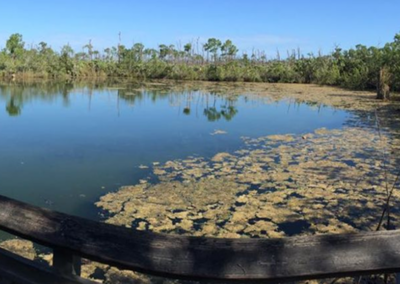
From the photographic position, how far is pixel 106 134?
914 centimetres

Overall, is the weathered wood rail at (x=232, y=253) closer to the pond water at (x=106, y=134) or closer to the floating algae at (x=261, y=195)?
the floating algae at (x=261, y=195)

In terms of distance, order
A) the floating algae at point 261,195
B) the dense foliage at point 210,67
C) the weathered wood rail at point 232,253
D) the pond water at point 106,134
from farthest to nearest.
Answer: the dense foliage at point 210,67 → the pond water at point 106,134 → the floating algae at point 261,195 → the weathered wood rail at point 232,253

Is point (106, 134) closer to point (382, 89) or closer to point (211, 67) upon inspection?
point (382, 89)

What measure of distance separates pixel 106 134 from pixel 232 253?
874cm

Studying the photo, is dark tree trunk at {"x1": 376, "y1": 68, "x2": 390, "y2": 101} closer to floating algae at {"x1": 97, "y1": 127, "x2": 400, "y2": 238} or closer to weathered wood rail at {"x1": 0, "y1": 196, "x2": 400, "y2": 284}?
floating algae at {"x1": 97, "y1": 127, "x2": 400, "y2": 238}

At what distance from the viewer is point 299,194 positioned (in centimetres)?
482

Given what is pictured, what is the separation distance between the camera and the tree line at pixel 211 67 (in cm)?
2361

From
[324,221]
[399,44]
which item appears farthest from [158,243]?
[399,44]

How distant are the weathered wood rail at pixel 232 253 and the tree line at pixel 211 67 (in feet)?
66.7

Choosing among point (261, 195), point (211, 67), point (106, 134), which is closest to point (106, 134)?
point (106, 134)

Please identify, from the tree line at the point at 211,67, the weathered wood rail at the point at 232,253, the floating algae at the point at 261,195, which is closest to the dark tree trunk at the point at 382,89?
the tree line at the point at 211,67

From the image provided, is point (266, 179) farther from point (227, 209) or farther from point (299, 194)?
point (227, 209)

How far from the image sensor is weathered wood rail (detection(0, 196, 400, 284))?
71 centimetres

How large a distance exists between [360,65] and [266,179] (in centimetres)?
2335
